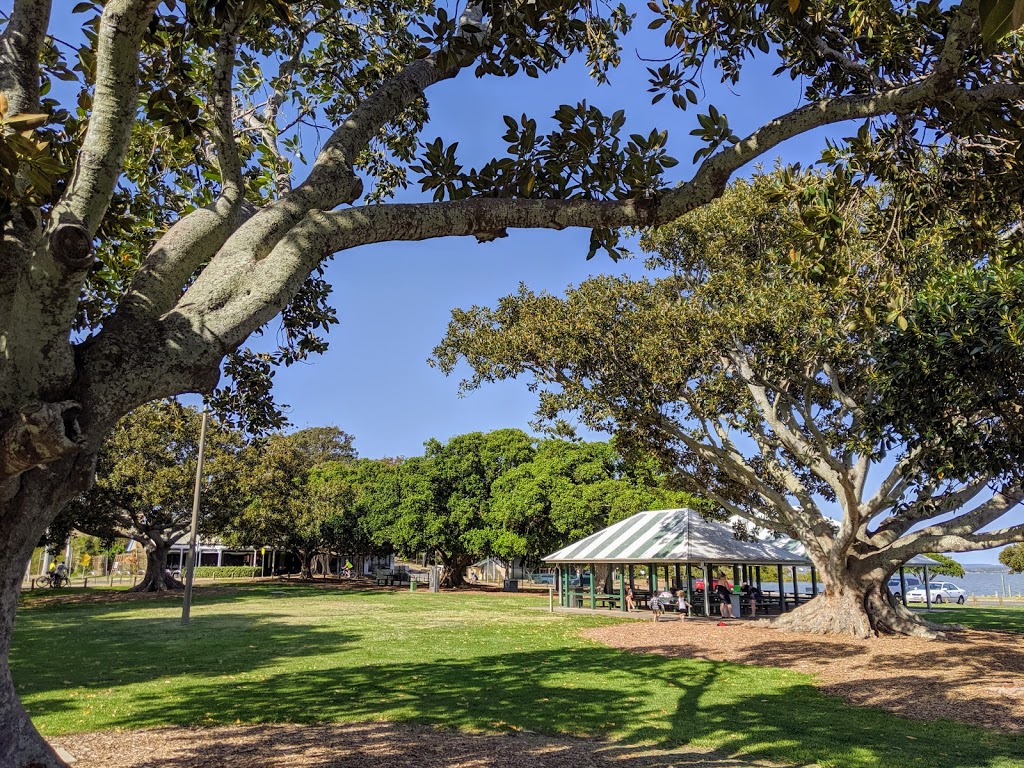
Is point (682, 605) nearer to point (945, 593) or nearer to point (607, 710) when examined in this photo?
point (607, 710)

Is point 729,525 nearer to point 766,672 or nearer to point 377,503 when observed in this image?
point 766,672

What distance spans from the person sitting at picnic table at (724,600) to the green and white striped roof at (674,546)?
1854 millimetres

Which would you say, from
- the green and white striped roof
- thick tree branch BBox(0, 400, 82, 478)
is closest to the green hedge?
the green and white striped roof

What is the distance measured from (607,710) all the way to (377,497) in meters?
41.0

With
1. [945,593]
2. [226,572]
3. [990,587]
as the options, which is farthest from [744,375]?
[990,587]

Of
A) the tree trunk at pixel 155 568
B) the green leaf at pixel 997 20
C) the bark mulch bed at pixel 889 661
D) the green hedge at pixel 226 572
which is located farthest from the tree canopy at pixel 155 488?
the green leaf at pixel 997 20

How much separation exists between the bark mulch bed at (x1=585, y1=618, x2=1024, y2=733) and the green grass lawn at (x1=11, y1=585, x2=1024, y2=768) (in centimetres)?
67

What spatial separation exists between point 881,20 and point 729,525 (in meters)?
25.7

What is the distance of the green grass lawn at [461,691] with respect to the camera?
25.6ft

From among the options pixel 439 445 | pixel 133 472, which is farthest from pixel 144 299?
pixel 439 445

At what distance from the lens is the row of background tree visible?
3500 cm

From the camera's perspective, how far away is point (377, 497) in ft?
159

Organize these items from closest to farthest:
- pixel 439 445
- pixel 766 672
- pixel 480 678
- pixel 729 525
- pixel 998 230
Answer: pixel 998 230 < pixel 480 678 < pixel 766 672 < pixel 729 525 < pixel 439 445

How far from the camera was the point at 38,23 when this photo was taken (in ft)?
13.6
